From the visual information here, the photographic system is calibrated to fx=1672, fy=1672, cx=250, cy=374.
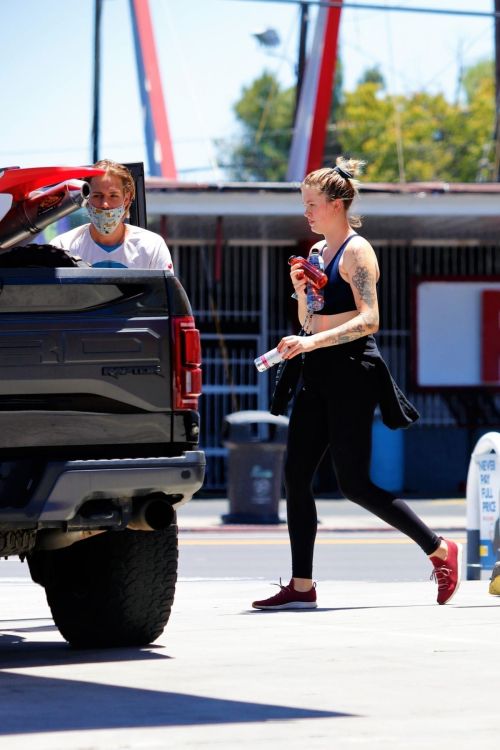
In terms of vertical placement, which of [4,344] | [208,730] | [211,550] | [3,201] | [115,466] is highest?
[3,201]

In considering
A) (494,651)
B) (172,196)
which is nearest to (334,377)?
(494,651)

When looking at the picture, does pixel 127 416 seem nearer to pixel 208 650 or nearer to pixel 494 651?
pixel 208 650

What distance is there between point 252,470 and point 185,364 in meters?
12.1

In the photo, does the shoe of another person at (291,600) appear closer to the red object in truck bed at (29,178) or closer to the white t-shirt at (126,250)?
the white t-shirt at (126,250)

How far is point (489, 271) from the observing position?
25.0 metres

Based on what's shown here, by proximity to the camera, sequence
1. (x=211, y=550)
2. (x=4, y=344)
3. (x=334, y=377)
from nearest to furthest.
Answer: (x=4, y=344)
(x=334, y=377)
(x=211, y=550)

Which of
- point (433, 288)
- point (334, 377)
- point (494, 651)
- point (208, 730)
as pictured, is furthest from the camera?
point (433, 288)

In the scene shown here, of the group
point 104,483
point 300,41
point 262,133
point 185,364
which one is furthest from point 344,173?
point 262,133

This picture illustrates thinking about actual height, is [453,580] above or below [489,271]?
below

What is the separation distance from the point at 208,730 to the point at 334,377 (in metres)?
3.10

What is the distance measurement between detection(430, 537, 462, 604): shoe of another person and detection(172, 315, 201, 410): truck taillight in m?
2.19

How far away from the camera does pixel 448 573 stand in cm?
802

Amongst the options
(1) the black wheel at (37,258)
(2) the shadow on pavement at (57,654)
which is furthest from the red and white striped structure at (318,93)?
(1) the black wheel at (37,258)

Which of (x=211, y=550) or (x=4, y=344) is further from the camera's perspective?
(x=211, y=550)
